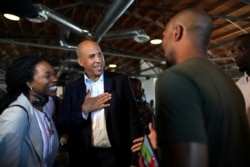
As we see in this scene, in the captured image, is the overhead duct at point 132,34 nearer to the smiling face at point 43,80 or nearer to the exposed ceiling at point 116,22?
the exposed ceiling at point 116,22

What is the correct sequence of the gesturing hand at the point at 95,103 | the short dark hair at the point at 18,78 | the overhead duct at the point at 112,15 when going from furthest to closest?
1. the overhead duct at the point at 112,15
2. the gesturing hand at the point at 95,103
3. the short dark hair at the point at 18,78

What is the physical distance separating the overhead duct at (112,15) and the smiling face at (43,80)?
2.47 metres

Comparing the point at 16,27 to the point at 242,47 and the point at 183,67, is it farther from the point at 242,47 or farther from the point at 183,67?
the point at 183,67

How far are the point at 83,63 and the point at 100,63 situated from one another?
0.55 feet

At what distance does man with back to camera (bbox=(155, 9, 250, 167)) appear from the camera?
0.90 metres

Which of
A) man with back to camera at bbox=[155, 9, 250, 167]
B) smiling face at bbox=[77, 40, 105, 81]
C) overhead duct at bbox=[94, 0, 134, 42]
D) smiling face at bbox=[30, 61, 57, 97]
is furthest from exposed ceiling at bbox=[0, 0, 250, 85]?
man with back to camera at bbox=[155, 9, 250, 167]

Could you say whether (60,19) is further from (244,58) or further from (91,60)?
(244,58)

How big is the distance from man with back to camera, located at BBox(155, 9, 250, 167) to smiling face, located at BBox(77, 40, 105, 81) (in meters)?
1.33

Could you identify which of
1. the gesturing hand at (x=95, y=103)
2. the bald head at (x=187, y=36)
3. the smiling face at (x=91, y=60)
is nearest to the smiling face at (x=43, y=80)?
the gesturing hand at (x=95, y=103)

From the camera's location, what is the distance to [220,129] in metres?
0.96

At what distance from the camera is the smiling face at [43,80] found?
6.24ft

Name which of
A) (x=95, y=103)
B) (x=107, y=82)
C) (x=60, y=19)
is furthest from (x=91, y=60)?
(x=60, y=19)

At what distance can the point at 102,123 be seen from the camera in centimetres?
223

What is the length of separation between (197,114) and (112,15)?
414 cm
